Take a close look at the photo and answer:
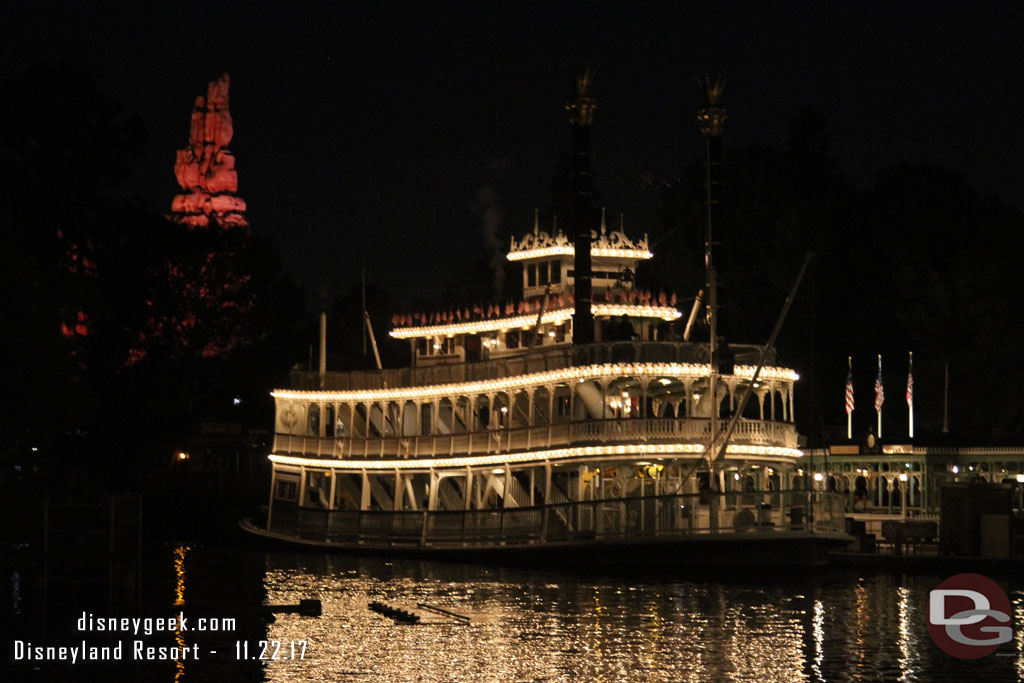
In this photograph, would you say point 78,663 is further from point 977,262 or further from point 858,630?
point 977,262

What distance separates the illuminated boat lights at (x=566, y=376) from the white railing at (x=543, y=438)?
3.50 ft

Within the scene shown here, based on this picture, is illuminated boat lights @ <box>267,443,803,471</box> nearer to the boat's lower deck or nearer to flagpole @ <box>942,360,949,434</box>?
the boat's lower deck

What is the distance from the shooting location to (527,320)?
147 ft

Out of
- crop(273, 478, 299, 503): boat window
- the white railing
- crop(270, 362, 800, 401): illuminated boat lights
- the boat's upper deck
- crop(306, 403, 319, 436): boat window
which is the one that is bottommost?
crop(273, 478, 299, 503): boat window

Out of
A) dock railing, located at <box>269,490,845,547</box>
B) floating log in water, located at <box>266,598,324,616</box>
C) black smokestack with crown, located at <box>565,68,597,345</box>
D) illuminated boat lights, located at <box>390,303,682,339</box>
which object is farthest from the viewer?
illuminated boat lights, located at <box>390,303,682,339</box>

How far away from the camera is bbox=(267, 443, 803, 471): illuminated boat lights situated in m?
38.5

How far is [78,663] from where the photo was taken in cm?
2188

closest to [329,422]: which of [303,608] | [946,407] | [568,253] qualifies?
[568,253]

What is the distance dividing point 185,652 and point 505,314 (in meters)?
23.5

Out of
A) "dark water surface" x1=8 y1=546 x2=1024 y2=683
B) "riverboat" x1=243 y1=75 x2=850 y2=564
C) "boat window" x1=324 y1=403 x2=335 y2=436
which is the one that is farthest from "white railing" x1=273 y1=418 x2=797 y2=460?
"dark water surface" x1=8 y1=546 x2=1024 y2=683

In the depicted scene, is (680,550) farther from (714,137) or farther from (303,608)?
(714,137)

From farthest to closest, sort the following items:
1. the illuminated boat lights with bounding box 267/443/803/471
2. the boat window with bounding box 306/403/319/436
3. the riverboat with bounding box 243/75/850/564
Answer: the boat window with bounding box 306/403/319/436, the illuminated boat lights with bounding box 267/443/803/471, the riverboat with bounding box 243/75/850/564

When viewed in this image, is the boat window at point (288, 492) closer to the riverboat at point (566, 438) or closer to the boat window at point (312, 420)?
the riverboat at point (566, 438)

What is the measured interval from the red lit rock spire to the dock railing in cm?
5393
